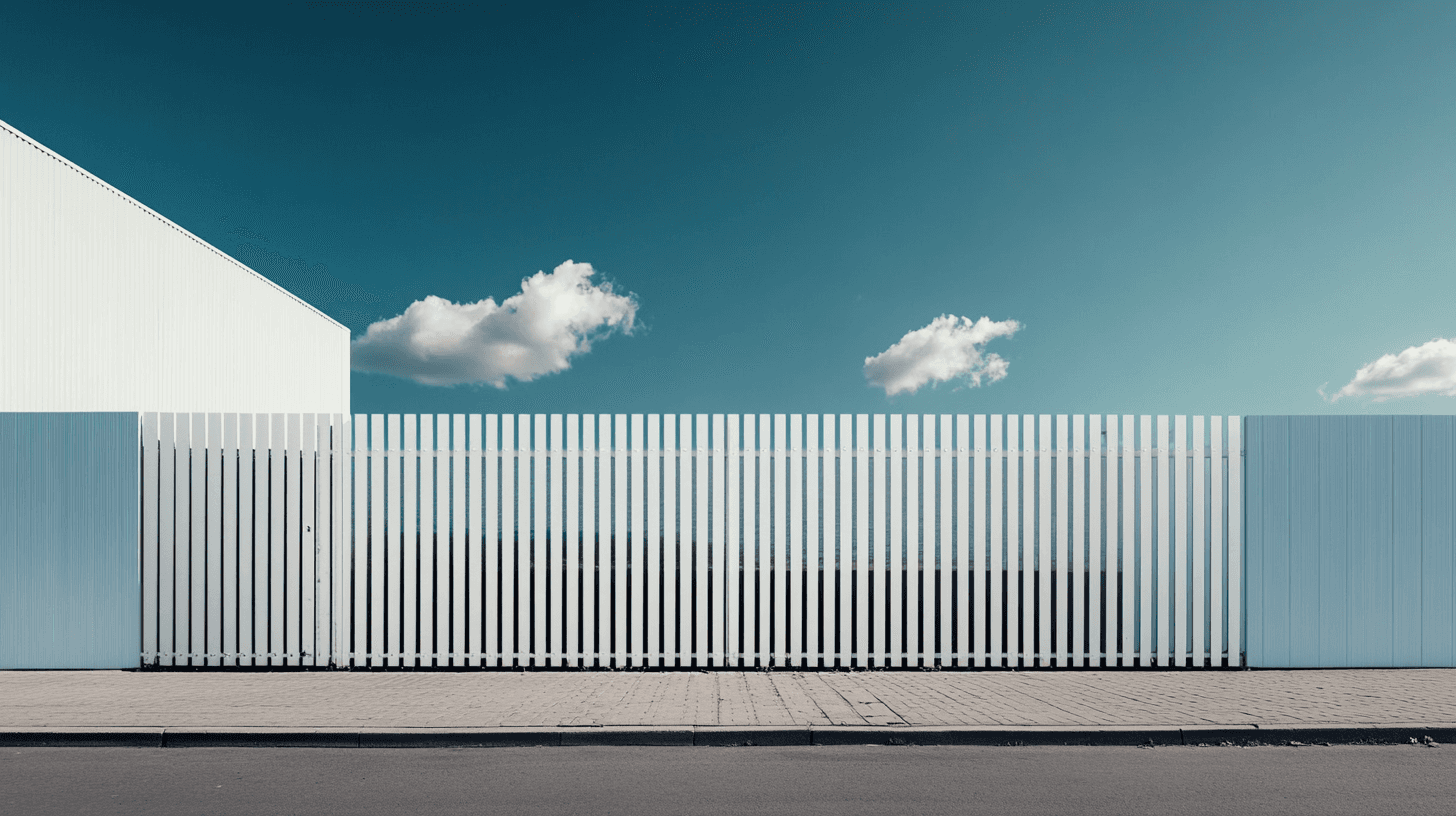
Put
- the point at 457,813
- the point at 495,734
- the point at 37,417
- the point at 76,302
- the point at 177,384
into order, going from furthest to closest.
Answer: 1. the point at 177,384
2. the point at 76,302
3. the point at 37,417
4. the point at 495,734
5. the point at 457,813

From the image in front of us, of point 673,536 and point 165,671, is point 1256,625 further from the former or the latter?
point 165,671

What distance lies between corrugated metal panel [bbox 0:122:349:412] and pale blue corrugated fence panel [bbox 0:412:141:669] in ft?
8.78

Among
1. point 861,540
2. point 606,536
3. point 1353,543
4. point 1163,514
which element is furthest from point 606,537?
point 1353,543

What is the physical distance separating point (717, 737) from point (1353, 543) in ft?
24.4

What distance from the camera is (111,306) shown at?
1355cm

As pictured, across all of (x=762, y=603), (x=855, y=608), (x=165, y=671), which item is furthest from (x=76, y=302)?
(x=855, y=608)

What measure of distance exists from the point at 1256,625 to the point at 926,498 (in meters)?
3.87

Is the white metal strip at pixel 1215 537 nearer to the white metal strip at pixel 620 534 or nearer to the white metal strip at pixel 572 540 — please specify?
the white metal strip at pixel 620 534

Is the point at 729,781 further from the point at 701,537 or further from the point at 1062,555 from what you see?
the point at 1062,555

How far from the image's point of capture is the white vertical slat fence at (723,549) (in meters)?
8.70

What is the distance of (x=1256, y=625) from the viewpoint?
895 cm

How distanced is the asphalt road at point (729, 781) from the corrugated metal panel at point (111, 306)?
7858 millimetres

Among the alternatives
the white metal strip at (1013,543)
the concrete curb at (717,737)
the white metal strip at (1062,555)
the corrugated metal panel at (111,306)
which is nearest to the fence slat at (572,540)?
the concrete curb at (717,737)

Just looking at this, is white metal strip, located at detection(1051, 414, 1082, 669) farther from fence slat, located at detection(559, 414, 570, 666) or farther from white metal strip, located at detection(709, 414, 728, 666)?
fence slat, located at detection(559, 414, 570, 666)
